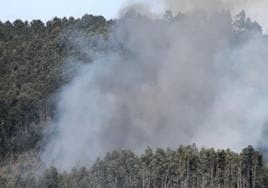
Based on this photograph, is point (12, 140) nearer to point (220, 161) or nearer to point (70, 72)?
point (70, 72)

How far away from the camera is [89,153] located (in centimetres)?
12094

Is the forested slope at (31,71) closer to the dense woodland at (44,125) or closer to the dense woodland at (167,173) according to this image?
the dense woodland at (44,125)

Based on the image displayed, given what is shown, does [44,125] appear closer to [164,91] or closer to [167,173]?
[164,91]

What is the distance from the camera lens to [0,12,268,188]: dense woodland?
308 feet

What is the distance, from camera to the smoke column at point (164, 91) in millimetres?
125750

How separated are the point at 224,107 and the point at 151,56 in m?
21.1

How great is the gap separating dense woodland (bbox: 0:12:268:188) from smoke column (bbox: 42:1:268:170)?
11.0ft

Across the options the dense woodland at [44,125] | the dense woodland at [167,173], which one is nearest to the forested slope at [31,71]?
the dense woodland at [44,125]

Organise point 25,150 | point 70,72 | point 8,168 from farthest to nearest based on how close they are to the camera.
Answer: point 70,72 → point 25,150 → point 8,168

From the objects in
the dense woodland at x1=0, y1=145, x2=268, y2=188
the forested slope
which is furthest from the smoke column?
the dense woodland at x1=0, y1=145, x2=268, y2=188

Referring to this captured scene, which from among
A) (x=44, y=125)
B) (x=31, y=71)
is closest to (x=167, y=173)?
(x=44, y=125)

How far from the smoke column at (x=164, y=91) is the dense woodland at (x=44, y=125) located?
3.35 m

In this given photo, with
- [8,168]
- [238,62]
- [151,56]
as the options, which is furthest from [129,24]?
[8,168]

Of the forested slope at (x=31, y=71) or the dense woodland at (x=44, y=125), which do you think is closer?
the dense woodland at (x=44, y=125)
